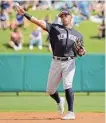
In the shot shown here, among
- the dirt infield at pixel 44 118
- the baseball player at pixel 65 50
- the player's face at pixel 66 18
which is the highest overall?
the player's face at pixel 66 18

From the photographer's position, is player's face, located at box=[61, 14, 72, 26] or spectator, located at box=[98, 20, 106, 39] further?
spectator, located at box=[98, 20, 106, 39]

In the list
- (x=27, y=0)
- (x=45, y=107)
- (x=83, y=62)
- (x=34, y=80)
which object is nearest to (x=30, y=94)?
(x=34, y=80)

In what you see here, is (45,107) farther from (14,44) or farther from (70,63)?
(14,44)

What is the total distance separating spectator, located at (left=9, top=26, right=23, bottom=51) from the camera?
68.7ft

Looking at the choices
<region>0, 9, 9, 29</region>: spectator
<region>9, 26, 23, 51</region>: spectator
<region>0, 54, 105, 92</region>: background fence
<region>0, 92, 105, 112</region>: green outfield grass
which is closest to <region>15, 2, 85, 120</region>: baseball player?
<region>0, 92, 105, 112</region>: green outfield grass

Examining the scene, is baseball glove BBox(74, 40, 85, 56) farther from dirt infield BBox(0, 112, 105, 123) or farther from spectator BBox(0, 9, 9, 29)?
spectator BBox(0, 9, 9, 29)

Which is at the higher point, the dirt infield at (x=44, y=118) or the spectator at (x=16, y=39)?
the dirt infield at (x=44, y=118)

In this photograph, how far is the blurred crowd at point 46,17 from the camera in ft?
70.0

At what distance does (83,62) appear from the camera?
1393 centimetres

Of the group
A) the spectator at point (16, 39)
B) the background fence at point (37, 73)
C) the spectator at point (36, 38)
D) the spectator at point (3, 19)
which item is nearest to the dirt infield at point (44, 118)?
the background fence at point (37, 73)

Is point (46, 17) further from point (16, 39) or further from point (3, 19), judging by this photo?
point (16, 39)

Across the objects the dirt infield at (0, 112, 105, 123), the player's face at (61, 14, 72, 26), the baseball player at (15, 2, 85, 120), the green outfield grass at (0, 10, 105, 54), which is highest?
the player's face at (61, 14, 72, 26)

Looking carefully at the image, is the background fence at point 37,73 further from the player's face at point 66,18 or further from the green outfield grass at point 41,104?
the player's face at point 66,18

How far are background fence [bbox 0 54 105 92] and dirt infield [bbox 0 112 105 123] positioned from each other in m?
4.30
